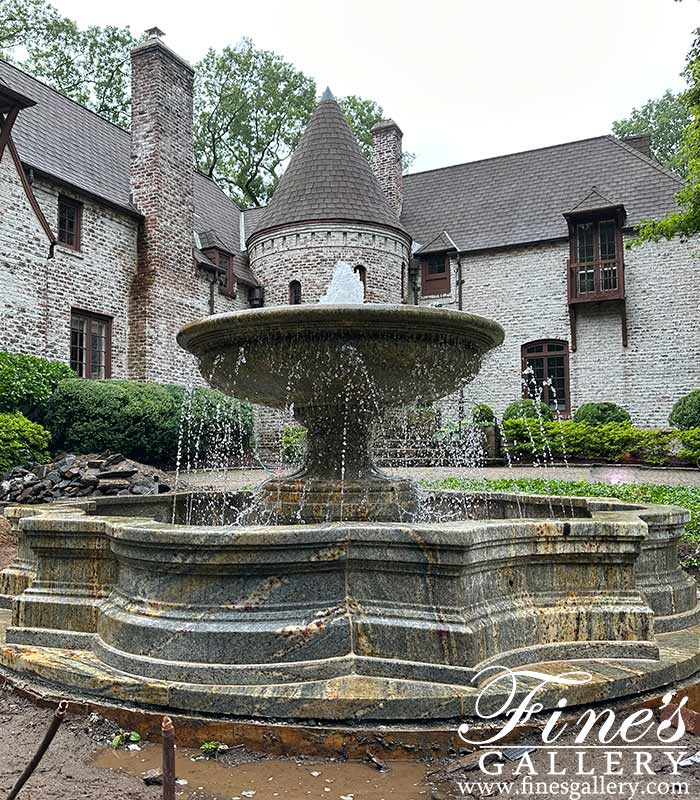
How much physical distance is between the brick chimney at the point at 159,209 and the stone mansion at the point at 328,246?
57mm

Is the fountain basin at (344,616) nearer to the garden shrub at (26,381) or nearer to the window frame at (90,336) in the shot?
the garden shrub at (26,381)

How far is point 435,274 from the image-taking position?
85.6ft

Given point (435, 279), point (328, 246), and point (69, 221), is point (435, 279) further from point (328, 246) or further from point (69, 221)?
point (69, 221)

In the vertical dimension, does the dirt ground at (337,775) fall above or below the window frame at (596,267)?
below

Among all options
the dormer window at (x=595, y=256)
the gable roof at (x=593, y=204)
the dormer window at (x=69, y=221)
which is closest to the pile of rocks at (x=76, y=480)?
the dormer window at (x=69, y=221)

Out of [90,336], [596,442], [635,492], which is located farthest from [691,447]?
[90,336]

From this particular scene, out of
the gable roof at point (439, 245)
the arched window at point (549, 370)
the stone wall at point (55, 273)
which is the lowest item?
the arched window at point (549, 370)

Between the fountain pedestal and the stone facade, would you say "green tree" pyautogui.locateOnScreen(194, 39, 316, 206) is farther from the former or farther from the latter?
the fountain pedestal

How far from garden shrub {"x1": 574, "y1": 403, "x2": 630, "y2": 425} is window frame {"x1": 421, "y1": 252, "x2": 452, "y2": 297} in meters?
7.01

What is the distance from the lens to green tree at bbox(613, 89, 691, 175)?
37219 millimetres

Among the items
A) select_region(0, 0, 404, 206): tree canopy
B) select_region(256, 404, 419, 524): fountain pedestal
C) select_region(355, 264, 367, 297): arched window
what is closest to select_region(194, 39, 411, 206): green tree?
select_region(0, 0, 404, 206): tree canopy

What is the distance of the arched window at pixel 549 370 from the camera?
77.7 ft

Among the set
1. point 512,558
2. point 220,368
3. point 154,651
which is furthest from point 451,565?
point 220,368

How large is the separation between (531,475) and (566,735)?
41.5ft
